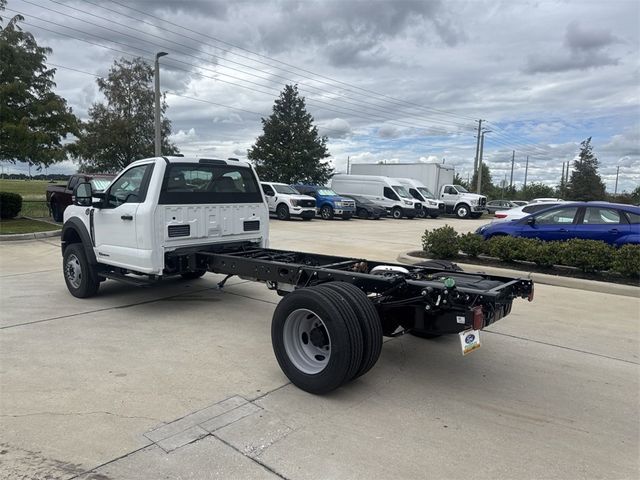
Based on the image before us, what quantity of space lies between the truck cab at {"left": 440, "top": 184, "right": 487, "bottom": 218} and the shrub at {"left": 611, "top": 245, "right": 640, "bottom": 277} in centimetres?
2604

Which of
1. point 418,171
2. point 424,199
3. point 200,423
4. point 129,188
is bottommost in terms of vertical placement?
point 200,423

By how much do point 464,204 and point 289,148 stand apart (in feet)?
54.7

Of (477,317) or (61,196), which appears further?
(61,196)

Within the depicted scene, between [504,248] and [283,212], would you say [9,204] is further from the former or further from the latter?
[504,248]

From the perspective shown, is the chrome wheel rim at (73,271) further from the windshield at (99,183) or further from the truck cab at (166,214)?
the windshield at (99,183)

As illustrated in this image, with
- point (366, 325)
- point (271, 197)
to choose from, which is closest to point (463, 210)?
point (271, 197)

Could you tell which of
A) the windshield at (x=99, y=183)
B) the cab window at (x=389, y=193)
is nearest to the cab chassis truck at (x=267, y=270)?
the windshield at (x=99, y=183)

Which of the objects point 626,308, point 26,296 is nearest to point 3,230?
point 26,296

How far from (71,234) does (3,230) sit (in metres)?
8.89

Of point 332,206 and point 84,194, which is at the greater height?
point 84,194

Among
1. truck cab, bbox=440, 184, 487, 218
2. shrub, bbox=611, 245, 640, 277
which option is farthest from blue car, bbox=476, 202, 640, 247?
truck cab, bbox=440, 184, 487, 218

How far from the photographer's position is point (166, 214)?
229 inches

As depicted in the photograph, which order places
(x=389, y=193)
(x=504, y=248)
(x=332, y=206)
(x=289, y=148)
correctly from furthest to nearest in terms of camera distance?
(x=289, y=148) → (x=389, y=193) → (x=332, y=206) → (x=504, y=248)

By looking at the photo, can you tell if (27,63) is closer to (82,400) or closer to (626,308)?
(82,400)
